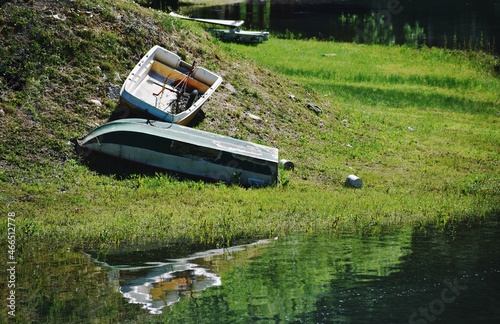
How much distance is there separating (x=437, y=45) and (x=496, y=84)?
438 inches

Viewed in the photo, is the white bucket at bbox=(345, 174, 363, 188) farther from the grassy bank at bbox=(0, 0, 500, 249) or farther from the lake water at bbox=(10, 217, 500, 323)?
the lake water at bbox=(10, 217, 500, 323)

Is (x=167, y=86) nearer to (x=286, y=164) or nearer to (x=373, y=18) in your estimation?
(x=286, y=164)

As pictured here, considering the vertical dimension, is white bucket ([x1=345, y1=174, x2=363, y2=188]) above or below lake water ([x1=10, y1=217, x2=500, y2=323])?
above

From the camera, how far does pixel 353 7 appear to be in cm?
6600

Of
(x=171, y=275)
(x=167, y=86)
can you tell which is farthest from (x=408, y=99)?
(x=171, y=275)

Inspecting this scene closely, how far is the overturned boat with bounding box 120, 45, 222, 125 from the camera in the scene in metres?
22.3

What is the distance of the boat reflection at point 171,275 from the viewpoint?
14.1 metres

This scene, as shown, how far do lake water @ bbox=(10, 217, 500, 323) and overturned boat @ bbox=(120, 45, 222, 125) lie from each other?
6.77 meters

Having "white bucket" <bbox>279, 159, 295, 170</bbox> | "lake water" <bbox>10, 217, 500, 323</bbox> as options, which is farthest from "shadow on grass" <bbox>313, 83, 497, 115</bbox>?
"lake water" <bbox>10, 217, 500, 323</bbox>

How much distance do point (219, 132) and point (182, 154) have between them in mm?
3398

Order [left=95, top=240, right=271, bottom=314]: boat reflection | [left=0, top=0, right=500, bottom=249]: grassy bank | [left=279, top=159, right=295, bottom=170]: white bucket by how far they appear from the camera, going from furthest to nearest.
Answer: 1. [left=279, top=159, right=295, bottom=170]: white bucket
2. [left=0, top=0, right=500, bottom=249]: grassy bank
3. [left=95, top=240, right=271, bottom=314]: boat reflection

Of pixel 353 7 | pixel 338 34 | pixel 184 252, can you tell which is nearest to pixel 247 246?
pixel 184 252

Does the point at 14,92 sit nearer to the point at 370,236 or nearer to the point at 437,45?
the point at 370,236

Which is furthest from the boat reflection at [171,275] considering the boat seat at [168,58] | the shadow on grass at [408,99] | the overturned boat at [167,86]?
the shadow on grass at [408,99]
